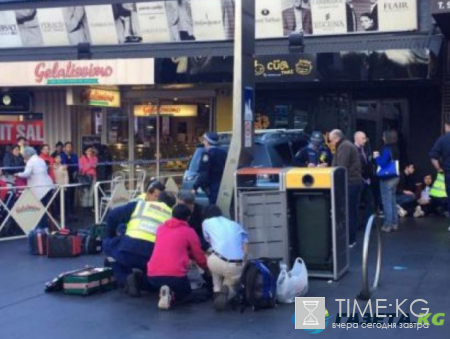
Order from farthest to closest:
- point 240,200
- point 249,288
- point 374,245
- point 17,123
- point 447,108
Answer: point 17,123 < point 447,108 < point 374,245 < point 240,200 < point 249,288

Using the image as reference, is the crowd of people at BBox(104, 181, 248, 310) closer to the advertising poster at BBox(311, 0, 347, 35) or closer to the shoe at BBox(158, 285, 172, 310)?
the shoe at BBox(158, 285, 172, 310)

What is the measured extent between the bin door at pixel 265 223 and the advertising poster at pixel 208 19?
803cm

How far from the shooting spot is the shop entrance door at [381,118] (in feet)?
52.4

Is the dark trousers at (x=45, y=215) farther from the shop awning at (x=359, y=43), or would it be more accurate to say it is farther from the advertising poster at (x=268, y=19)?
the advertising poster at (x=268, y=19)

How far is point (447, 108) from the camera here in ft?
49.6

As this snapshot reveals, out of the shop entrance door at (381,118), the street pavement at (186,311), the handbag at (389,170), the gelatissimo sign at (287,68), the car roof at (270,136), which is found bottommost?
the street pavement at (186,311)

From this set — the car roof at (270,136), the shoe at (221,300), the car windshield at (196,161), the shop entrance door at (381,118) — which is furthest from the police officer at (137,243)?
the shop entrance door at (381,118)

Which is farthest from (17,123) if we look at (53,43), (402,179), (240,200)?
(240,200)

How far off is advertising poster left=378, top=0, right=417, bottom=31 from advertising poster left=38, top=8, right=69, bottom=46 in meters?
7.62

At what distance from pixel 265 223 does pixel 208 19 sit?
8.34 metres

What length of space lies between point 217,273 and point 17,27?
1240cm

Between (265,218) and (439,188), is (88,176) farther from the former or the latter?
(265,218)

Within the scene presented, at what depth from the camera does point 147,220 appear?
8336 millimetres

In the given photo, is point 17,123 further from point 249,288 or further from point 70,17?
point 249,288
